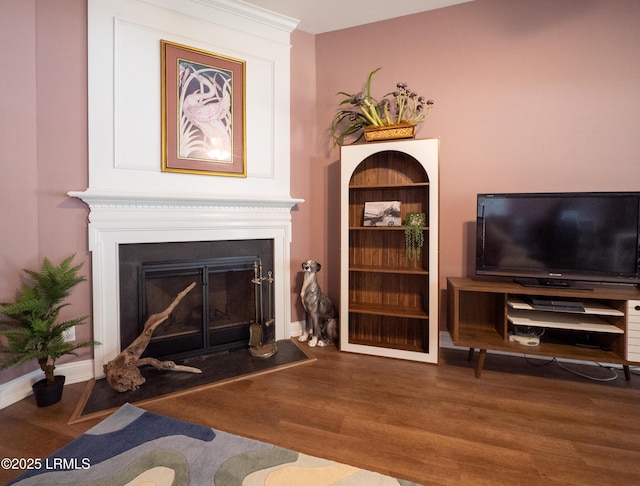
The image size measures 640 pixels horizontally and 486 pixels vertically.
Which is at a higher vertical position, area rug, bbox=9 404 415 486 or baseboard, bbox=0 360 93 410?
baseboard, bbox=0 360 93 410

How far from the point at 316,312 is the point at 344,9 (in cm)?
246

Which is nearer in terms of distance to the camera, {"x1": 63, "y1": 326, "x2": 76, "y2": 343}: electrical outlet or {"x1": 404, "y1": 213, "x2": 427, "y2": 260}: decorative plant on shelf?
{"x1": 63, "y1": 326, "x2": 76, "y2": 343}: electrical outlet

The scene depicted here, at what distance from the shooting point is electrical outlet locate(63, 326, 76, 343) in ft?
6.08

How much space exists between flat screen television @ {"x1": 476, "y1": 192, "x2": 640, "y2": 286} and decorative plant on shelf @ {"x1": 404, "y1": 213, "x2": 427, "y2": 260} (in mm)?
383

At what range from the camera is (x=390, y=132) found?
2.20 m

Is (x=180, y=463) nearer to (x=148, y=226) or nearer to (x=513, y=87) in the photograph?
(x=148, y=226)

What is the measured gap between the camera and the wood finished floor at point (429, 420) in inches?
49.8

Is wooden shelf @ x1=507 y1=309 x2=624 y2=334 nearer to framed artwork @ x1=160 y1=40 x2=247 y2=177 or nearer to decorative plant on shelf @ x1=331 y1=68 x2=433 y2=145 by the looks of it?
decorative plant on shelf @ x1=331 y1=68 x2=433 y2=145

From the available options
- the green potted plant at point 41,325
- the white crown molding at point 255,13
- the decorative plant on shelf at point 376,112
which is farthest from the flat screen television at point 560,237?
the green potted plant at point 41,325

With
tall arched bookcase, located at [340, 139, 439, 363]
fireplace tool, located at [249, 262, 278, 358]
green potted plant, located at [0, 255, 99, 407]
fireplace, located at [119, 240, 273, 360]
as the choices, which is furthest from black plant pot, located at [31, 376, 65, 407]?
tall arched bookcase, located at [340, 139, 439, 363]

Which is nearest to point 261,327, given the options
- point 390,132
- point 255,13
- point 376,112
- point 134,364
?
point 134,364

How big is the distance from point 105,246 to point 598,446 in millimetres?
2890

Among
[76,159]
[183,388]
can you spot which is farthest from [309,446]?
[76,159]

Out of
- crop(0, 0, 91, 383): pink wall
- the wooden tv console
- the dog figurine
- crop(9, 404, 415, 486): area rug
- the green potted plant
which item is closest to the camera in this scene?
crop(9, 404, 415, 486): area rug
